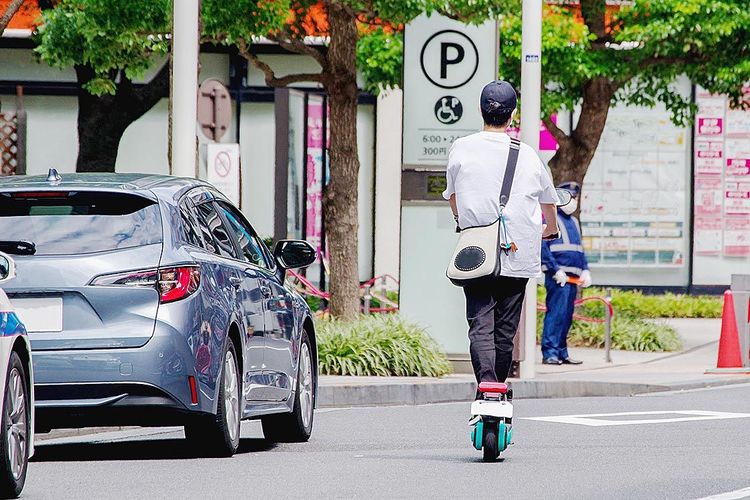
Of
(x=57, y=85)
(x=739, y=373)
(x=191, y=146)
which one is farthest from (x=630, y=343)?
(x=57, y=85)

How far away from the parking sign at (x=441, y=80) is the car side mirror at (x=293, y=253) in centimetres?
597

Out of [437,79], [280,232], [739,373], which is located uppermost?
[437,79]

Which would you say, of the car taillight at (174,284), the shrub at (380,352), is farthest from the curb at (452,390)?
the car taillight at (174,284)

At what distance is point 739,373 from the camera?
54.6 ft

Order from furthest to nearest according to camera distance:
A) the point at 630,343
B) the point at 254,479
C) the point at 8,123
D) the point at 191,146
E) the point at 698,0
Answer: the point at 8,123 → the point at 630,343 → the point at 698,0 → the point at 191,146 → the point at 254,479

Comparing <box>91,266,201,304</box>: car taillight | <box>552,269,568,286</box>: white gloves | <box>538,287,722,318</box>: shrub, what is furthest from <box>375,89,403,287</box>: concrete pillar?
<box>91,266,201,304</box>: car taillight

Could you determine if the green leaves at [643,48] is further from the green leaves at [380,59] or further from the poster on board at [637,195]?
the poster on board at [637,195]

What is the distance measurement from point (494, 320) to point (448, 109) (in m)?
7.59

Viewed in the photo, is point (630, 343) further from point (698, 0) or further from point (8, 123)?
point (8, 123)

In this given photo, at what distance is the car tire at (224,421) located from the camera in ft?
28.8

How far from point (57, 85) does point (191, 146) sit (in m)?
13.4

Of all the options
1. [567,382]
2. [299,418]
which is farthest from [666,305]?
[299,418]

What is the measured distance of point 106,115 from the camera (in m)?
23.6

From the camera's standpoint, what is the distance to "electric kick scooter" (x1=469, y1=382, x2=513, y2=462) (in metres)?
8.38
